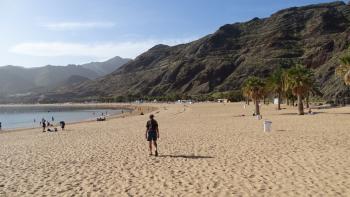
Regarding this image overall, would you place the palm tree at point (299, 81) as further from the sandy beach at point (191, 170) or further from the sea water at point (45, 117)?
the sea water at point (45, 117)

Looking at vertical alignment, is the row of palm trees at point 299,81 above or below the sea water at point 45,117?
above

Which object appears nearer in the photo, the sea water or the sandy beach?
the sandy beach

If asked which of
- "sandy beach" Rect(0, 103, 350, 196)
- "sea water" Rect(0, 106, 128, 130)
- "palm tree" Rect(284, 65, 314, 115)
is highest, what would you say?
"palm tree" Rect(284, 65, 314, 115)

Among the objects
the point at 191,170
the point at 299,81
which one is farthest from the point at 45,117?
the point at 191,170

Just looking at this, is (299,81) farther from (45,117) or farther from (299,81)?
(45,117)

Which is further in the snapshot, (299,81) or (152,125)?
(299,81)

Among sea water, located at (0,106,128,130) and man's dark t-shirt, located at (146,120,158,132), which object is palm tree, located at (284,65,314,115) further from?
sea water, located at (0,106,128,130)

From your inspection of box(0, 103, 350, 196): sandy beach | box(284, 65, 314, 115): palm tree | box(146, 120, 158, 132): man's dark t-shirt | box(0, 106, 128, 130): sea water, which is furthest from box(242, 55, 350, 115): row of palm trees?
box(0, 106, 128, 130): sea water

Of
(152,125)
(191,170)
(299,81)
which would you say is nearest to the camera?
(191,170)

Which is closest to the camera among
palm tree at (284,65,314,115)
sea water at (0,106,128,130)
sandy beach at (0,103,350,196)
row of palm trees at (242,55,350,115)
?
sandy beach at (0,103,350,196)

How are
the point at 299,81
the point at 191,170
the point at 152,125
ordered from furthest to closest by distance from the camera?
the point at 299,81 < the point at 152,125 < the point at 191,170

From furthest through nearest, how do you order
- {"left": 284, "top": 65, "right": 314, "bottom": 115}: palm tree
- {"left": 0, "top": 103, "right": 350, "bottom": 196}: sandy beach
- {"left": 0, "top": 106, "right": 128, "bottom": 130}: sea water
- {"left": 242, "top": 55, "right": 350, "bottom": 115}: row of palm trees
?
{"left": 0, "top": 106, "right": 128, "bottom": 130}: sea water → {"left": 284, "top": 65, "right": 314, "bottom": 115}: palm tree → {"left": 242, "top": 55, "right": 350, "bottom": 115}: row of palm trees → {"left": 0, "top": 103, "right": 350, "bottom": 196}: sandy beach

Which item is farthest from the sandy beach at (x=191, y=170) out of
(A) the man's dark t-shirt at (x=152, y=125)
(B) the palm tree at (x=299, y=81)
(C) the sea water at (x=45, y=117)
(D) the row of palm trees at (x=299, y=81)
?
(C) the sea water at (x=45, y=117)

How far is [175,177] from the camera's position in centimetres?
1212
